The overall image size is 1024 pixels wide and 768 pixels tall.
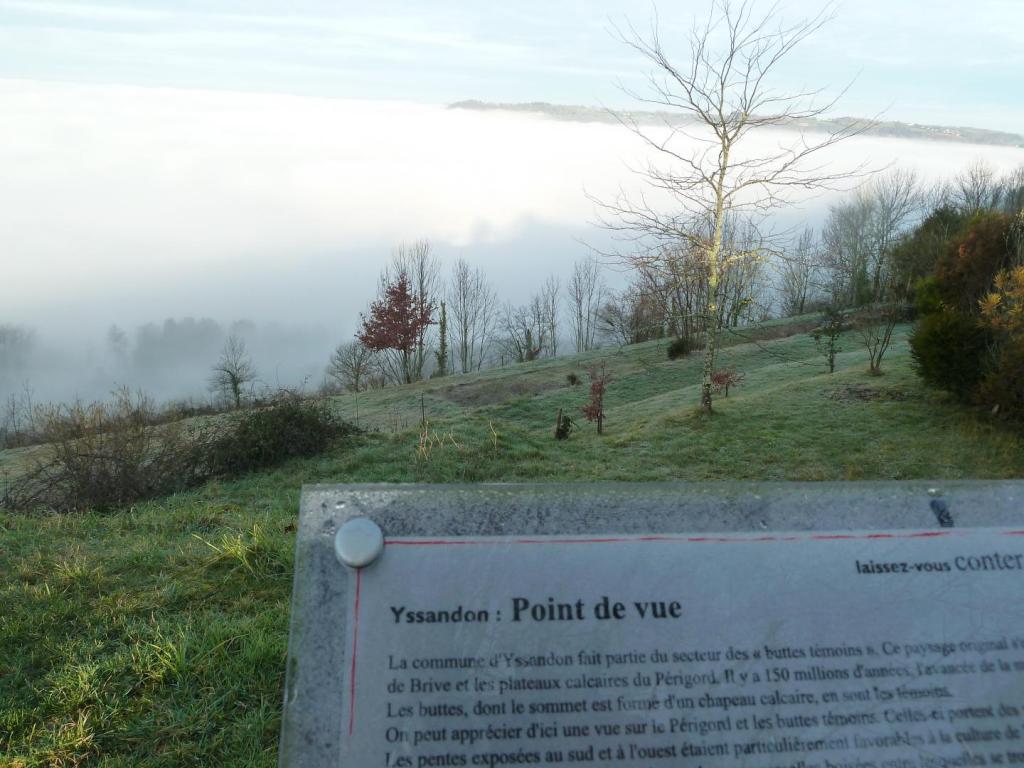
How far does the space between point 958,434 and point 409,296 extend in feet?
97.4

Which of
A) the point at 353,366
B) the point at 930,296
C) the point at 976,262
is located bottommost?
the point at 353,366

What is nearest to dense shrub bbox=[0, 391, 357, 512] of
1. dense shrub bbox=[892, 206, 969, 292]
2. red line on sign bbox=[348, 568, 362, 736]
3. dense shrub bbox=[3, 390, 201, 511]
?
dense shrub bbox=[3, 390, 201, 511]

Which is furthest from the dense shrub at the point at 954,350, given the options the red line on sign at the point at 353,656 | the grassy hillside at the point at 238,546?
the red line on sign at the point at 353,656

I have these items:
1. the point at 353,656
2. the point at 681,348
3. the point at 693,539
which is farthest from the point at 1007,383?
the point at 681,348

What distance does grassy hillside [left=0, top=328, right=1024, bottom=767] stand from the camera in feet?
10.3

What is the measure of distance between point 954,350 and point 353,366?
1332 inches

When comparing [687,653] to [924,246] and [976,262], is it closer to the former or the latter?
[976,262]

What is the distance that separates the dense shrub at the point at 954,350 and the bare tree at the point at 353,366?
31.5 meters

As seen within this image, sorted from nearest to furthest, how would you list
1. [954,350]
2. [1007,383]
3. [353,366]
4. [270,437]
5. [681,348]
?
[270,437]
[1007,383]
[954,350]
[681,348]
[353,366]

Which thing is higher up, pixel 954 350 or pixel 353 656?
pixel 353 656

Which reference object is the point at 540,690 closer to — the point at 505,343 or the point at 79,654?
the point at 79,654

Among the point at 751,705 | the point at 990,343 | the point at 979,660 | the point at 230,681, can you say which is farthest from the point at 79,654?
the point at 990,343

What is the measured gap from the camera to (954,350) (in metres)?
12.8

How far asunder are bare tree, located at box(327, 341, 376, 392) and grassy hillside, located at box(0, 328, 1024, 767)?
2480 cm
